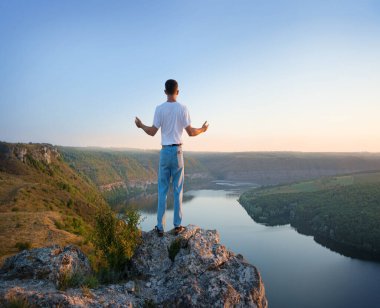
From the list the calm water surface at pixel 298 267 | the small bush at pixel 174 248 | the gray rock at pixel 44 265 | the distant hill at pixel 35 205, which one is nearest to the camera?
the gray rock at pixel 44 265

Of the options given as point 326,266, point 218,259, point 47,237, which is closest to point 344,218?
point 326,266

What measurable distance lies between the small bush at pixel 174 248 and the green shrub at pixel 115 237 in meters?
0.88

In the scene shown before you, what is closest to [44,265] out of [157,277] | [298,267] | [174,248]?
[157,277]

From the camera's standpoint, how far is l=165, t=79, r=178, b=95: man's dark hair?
8289mm

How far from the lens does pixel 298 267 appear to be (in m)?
62.1

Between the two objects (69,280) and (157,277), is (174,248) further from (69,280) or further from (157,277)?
(69,280)

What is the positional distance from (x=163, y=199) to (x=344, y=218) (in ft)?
322

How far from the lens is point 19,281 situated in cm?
695

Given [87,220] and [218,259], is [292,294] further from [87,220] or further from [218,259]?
[218,259]

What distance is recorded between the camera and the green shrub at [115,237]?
27.4 ft

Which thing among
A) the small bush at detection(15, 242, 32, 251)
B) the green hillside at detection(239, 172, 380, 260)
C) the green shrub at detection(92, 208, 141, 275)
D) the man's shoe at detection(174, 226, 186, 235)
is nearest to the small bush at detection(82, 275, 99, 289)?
the green shrub at detection(92, 208, 141, 275)

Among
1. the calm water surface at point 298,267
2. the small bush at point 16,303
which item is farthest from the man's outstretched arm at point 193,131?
the calm water surface at point 298,267

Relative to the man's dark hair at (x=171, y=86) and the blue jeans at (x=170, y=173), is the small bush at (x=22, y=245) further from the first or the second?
the man's dark hair at (x=171, y=86)

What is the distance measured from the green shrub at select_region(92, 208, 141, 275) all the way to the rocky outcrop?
28 cm
